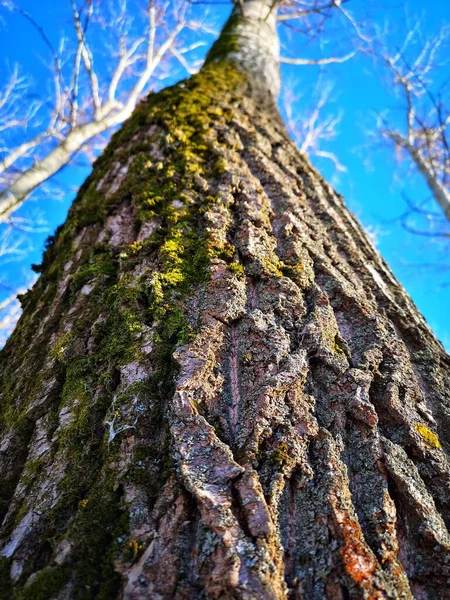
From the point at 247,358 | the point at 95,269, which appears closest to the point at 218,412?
the point at 247,358

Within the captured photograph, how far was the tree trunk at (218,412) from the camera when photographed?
1.00 metres

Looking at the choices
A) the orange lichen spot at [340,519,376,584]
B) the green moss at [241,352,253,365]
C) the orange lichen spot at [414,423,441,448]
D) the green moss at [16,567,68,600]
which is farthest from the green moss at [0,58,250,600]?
the orange lichen spot at [414,423,441,448]

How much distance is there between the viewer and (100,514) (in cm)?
108

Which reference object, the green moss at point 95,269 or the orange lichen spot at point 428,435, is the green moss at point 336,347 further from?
the green moss at point 95,269

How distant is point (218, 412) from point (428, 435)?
751 millimetres

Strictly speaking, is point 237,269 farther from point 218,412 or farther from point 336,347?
point 218,412

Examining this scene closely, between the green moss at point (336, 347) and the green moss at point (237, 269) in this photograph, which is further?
the green moss at point (237, 269)

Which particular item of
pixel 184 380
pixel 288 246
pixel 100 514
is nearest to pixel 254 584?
pixel 100 514

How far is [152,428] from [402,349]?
1.08 m

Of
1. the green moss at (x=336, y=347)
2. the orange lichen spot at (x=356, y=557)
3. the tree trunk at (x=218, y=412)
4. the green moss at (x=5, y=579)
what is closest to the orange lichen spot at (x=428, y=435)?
the tree trunk at (x=218, y=412)

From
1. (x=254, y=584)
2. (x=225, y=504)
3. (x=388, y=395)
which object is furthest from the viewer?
(x=388, y=395)

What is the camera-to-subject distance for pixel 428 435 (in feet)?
4.64

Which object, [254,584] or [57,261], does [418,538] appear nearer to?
[254,584]

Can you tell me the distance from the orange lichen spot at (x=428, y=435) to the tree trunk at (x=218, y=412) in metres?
0.01
